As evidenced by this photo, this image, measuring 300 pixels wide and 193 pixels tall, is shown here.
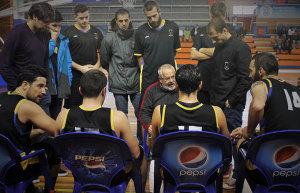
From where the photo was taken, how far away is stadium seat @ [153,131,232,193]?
1.81 metres

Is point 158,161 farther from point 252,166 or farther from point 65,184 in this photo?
point 65,184

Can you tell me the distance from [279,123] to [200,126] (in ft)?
2.07

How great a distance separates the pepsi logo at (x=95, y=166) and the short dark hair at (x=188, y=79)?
29.3 inches

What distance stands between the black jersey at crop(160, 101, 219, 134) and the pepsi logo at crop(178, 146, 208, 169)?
0.17 metres

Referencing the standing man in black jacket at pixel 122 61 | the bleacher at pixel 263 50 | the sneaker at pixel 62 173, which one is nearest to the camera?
the sneaker at pixel 62 173

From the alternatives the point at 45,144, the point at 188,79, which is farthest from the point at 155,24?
the point at 45,144

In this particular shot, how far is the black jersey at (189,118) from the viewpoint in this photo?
197 centimetres

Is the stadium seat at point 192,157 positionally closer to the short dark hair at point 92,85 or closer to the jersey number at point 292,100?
the short dark hair at point 92,85

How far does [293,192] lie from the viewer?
1965mm

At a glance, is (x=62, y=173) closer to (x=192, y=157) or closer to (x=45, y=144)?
(x=45, y=144)

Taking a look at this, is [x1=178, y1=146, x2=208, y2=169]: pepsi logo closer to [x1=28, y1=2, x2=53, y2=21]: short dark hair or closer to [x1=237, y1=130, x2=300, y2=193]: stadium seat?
[x1=237, y1=130, x2=300, y2=193]: stadium seat

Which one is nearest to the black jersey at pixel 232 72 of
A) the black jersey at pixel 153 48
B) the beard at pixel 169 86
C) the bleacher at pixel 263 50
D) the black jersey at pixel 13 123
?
the beard at pixel 169 86

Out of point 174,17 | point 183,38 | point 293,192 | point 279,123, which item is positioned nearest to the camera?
point 293,192

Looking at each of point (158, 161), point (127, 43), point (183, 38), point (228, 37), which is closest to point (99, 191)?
point (158, 161)
